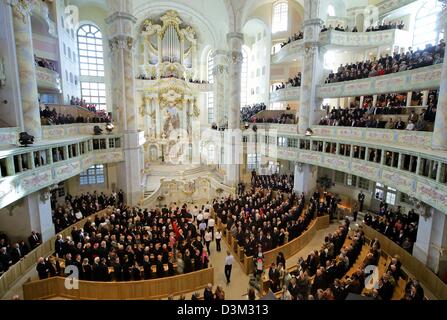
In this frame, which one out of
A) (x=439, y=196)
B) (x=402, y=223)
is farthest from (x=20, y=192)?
(x=402, y=223)

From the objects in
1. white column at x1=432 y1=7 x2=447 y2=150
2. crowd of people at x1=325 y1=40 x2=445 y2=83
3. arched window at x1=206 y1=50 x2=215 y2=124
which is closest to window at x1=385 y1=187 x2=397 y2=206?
white column at x1=432 y1=7 x2=447 y2=150

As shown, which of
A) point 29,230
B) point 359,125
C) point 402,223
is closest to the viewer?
point 29,230

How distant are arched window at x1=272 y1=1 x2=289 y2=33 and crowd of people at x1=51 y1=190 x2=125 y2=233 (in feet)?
62.1

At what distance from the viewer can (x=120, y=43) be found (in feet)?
51.2

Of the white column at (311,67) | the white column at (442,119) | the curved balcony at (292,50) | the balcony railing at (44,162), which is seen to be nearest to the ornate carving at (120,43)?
the balcony railing at (44,162)

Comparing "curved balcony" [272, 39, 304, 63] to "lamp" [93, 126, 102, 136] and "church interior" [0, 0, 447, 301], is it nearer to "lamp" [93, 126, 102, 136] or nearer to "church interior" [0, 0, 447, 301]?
"church interior" [0, 0, 447, 301]

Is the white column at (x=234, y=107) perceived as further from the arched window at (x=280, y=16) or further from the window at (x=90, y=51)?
the window at (x=90, y=51)

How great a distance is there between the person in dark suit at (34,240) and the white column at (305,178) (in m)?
13.9

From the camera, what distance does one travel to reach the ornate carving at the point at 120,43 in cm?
1561

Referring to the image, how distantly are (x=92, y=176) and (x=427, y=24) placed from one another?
23494 millimetres
